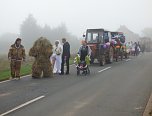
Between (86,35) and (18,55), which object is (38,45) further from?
(86,35)

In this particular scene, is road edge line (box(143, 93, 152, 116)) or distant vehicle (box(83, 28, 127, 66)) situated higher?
distant vehicle (box(83, 28, 127, 66))

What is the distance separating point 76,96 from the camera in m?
12.7

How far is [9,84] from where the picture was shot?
52.6ft

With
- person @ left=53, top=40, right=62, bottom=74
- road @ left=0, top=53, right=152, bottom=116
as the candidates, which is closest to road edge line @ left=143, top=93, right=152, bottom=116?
road @ left=0, top=53, right=152, bottom=116

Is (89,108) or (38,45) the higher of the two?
(38,45)

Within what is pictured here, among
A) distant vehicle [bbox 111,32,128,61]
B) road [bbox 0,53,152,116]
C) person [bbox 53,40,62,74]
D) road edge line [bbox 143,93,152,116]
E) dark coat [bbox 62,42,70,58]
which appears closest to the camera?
road edge line [bbox 143,93,152,116]

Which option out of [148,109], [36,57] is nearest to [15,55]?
[36,57]

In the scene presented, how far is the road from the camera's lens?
33.8 feet

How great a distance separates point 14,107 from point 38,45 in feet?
26.0

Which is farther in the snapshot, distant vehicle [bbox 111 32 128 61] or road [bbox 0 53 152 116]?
distant vehicle [bbox 111 32 128 61]

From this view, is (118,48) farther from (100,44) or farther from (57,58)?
(57,58)

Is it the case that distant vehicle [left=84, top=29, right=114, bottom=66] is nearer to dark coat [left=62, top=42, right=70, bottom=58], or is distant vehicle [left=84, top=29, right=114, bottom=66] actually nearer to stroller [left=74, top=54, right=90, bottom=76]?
dark coat [left=62, top=42, right=70, bottom=58]

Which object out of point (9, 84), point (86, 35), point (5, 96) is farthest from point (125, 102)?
point (86, 35)

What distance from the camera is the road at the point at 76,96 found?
406 inches
